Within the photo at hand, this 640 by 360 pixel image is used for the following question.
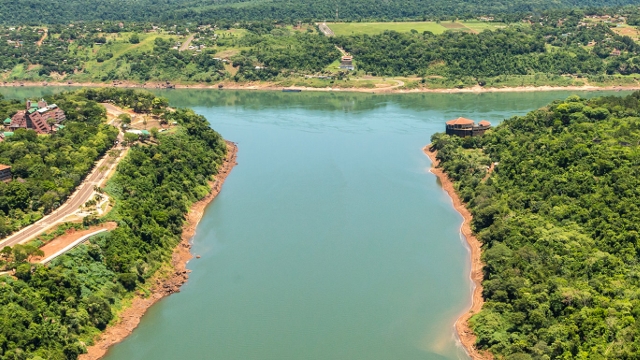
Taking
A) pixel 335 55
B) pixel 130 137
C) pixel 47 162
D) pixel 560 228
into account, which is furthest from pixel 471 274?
pixel 335 55

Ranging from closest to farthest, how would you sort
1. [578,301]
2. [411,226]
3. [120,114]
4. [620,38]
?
[578,301] < [411,226] < [120,114] < [620,38]

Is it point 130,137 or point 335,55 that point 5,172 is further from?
point 335,55

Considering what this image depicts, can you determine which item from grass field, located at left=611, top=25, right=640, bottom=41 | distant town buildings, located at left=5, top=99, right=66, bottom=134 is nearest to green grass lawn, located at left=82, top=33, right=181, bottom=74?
distant town buildings, located at left=5, top=99, right=66, bottom=134

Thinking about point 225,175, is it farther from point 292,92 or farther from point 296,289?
point 292,92

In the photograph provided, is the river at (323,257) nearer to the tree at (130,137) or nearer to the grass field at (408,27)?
the tree at (130,137)

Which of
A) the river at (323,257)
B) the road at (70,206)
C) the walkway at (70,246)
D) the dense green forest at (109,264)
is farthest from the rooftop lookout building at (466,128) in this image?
the walkway at (70,246)

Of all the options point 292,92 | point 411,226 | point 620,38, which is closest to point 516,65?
point 620,38

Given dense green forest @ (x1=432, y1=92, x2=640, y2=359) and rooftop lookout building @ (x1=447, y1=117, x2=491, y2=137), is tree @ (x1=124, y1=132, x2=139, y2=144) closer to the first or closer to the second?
dense green forest @ (x1=432, y1=92, x2=640, y2=359)
